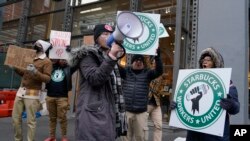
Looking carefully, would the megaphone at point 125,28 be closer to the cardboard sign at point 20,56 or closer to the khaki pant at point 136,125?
the khaki pant at point 136,125

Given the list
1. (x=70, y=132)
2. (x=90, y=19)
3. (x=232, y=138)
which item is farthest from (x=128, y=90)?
(x=90, y=19)

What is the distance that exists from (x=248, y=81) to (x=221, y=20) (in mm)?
1437

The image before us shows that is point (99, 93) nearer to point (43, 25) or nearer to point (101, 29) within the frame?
point (101, 29)

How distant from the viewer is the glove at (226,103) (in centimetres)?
331

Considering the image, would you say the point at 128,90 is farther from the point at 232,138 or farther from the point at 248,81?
the point at 248,81

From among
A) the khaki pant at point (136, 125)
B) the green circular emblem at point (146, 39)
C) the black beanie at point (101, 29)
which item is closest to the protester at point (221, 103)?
the black beanie at point (101, 29)

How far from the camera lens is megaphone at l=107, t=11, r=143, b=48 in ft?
8.59

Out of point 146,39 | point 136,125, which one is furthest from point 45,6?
point 136,125

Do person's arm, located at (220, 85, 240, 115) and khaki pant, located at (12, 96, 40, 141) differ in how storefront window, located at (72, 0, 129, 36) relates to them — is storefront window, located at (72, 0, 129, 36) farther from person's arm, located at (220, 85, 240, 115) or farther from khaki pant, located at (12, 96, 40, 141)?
person's arm, located at (220, 85, 240, 115)

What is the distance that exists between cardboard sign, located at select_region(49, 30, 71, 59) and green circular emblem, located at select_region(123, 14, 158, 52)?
1414mm

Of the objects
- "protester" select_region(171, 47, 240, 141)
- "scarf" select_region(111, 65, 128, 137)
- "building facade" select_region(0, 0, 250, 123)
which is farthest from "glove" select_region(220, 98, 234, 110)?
"building facade" select_region(0, 0, 250, 123)

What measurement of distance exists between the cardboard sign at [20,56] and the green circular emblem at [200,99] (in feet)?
9.92

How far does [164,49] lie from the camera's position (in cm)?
1014

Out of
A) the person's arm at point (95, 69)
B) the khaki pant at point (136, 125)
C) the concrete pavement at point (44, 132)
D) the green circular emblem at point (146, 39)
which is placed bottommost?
the concrete pavement at point (44, 132)
